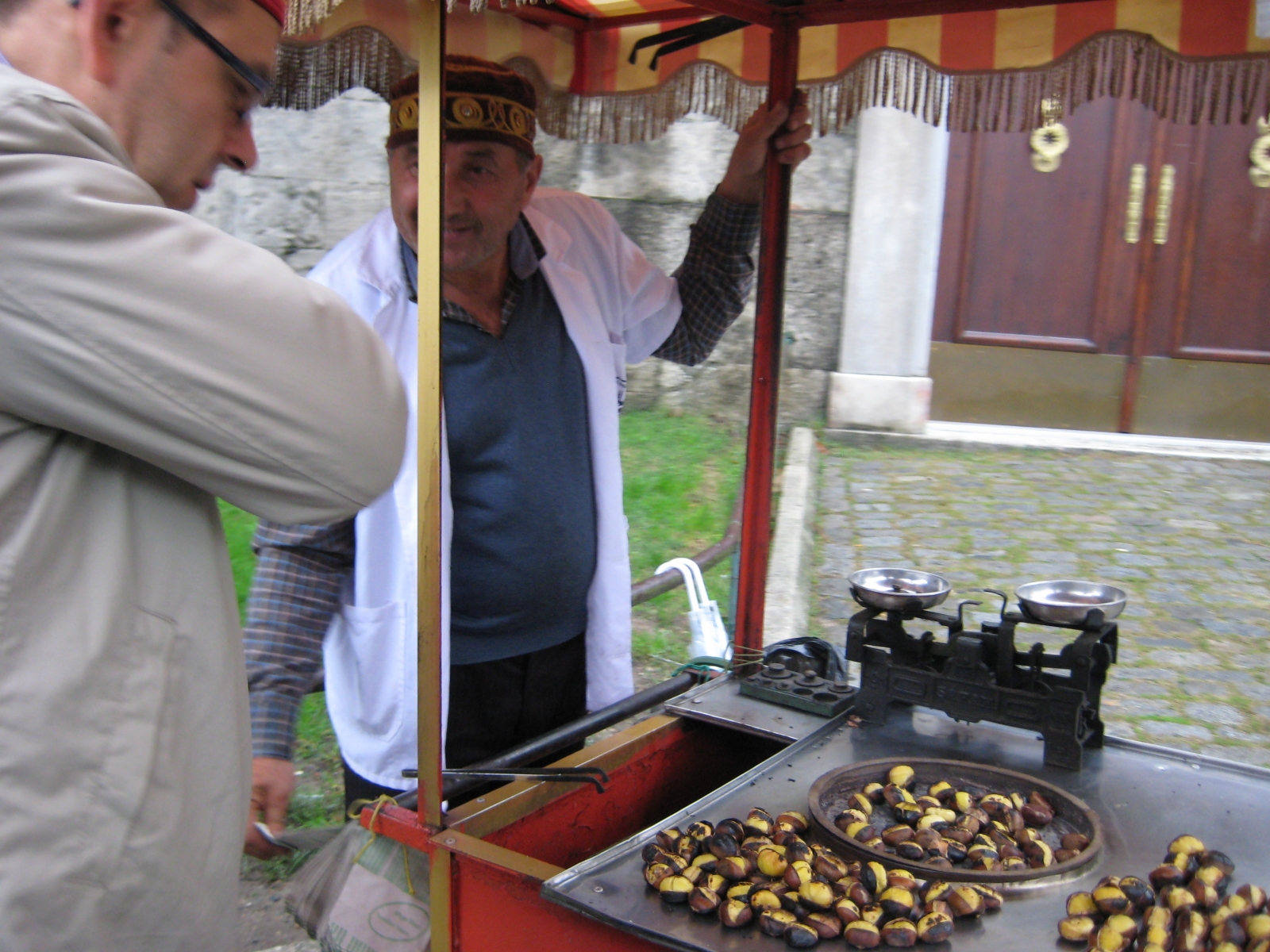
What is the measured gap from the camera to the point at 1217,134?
721 cm

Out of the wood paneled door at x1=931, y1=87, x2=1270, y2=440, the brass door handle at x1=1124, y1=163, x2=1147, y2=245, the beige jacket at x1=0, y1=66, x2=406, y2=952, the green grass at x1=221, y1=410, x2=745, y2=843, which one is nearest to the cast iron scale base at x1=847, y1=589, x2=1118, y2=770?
the beige jacket at x1=0, y1=66, x2=406, y2=952

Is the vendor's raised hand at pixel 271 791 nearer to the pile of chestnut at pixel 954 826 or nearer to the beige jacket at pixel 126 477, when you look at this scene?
the beige jacket at pixel 126 477

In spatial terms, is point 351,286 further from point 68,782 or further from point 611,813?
point 68,782

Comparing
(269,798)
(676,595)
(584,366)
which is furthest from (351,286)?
(676,595)

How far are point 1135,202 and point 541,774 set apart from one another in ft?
23.5

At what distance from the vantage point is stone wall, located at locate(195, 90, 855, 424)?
19.6ft

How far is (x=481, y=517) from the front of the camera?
200 centimetres

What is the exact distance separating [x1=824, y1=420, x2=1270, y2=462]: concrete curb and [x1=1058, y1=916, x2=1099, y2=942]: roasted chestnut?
6190 mm

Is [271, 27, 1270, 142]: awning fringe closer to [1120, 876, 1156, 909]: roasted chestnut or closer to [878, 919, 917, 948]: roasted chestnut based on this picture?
[1120, 876, 1156, 909]: roasted chestnut

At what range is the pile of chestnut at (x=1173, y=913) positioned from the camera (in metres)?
1.27

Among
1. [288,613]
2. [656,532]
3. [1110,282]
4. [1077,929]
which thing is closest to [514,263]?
[288,613]

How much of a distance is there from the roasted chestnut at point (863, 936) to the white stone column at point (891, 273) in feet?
20.7

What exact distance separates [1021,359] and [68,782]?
297 inches

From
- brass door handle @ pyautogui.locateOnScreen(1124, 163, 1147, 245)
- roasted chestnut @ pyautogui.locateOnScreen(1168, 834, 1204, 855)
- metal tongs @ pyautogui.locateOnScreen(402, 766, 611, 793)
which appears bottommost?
metal tongs @ pyautogui.locateOnScreen(402, 766, 611, 793)
